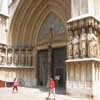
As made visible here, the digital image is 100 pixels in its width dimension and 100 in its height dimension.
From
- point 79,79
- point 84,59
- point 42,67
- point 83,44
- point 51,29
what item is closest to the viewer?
point 84,59

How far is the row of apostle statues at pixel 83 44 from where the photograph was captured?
9300mm

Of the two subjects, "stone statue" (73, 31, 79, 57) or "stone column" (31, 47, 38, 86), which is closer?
"stone statue" (73, 31, 79, 57)

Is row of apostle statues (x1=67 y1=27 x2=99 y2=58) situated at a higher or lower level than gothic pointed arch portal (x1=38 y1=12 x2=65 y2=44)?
lower

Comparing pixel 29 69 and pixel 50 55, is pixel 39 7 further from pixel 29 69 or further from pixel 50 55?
pixel 29 69

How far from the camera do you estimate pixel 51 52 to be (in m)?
14.2

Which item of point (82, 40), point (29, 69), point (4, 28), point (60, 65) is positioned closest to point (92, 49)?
point (82, 40)

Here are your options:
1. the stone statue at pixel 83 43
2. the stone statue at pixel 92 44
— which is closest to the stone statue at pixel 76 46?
the stone statue at pixel 83 43

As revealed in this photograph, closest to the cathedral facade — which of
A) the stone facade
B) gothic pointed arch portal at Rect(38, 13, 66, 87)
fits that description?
gothic pointed arch portal at Rect(38, 13, 66, 87)

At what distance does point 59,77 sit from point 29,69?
10.4 ft

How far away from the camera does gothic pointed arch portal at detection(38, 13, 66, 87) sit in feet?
44.6

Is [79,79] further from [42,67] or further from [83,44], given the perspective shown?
[42,67]

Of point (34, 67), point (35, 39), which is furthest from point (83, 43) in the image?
point (35, 39)

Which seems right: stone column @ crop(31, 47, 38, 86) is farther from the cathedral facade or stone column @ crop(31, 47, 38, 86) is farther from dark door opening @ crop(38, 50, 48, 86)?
dark door opening @ crop(38, 50, 48, 86)

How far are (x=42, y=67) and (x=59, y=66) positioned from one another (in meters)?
1.95
